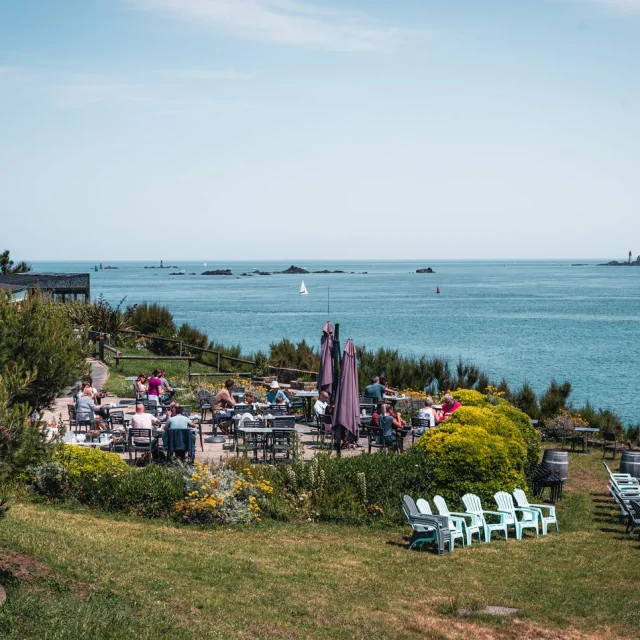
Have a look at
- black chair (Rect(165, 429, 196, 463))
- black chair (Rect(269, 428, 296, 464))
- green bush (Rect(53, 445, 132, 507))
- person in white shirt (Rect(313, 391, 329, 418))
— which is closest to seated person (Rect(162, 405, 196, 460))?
black chair (Rect(165, 429, 196, 463))

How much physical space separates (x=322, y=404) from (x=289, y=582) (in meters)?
10.5

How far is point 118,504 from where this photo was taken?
15.1 m

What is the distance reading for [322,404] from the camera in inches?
870

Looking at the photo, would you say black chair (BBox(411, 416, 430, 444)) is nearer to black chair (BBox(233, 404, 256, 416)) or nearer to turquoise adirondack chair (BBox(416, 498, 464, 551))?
black chair (BBox(233, 404, 256, 416))

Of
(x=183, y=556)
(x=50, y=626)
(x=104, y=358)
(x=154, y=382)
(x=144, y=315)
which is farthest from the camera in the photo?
(x=144, y=315)

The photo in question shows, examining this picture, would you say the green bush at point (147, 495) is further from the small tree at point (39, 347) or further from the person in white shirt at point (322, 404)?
the person in white shirt at point (322, 404)

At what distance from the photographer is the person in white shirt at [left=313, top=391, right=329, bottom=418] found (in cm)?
2196

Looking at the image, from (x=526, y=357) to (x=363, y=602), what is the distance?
5480cm

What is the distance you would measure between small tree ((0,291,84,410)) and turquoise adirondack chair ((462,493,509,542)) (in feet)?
24.6

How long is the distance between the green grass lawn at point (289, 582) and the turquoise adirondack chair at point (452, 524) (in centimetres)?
30

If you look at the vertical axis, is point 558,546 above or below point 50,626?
below

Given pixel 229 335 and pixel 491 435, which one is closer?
pixel 491 435

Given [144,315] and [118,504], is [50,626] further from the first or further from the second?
[144,315]

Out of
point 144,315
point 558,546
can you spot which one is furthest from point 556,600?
point 144,315
